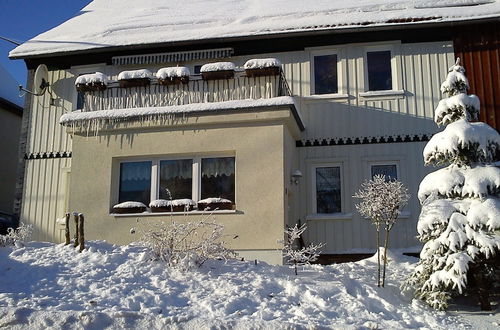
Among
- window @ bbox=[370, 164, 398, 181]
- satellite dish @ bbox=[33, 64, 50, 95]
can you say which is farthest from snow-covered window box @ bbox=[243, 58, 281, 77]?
satellite dish @ bbox=[33, 64, 50, 95]

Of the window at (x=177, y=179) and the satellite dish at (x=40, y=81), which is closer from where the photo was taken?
the window at (x=177, y=179)

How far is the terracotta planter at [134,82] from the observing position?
1246 cm

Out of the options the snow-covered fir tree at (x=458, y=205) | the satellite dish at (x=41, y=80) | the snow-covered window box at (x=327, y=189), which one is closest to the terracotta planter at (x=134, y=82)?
the satellite dish at (x=41, y=80)

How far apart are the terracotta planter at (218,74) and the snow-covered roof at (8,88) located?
33.3 feet

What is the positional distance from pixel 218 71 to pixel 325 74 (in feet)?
10.9

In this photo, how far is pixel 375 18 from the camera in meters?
13.6

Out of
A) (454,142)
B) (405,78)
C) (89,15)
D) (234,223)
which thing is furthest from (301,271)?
(89,15)

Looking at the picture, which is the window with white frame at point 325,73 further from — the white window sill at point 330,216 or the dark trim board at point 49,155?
the dark trim board at point 49,155

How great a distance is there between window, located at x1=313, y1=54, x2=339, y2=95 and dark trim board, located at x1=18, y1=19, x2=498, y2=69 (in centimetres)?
41

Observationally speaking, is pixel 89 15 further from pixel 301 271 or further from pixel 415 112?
pixel 301 271

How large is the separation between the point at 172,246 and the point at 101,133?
15.8ft

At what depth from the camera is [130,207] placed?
12.0 metres

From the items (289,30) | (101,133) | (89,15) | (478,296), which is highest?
(89,15)

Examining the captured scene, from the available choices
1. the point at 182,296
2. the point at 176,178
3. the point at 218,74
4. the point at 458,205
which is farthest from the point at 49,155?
the point at 458,205
